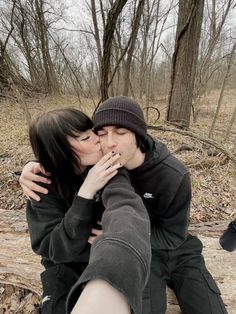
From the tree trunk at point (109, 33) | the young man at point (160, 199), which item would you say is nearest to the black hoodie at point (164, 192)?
the young man at point (160, 199)

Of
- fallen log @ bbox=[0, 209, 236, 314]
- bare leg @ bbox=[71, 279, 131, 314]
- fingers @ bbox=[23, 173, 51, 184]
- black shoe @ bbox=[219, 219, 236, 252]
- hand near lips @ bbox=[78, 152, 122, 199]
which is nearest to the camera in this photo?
bare leg @ bbox=[71, 279, 131, 314]

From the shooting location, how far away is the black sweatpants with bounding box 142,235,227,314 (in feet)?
5.24

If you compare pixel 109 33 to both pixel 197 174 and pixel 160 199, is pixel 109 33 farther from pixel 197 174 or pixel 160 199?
pixel 197 174

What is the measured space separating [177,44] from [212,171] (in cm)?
253

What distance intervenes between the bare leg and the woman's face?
0.77 meters

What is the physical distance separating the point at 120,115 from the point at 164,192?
563mm

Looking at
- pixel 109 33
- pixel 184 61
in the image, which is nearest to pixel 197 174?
pixel 184 61

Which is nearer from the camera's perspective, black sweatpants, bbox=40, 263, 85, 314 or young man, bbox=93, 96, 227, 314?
young man, bbox=93, 96, 227, 314

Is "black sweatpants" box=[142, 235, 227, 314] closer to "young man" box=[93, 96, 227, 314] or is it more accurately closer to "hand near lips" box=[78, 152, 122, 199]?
"young man" box=[93, 96, 227, 314]

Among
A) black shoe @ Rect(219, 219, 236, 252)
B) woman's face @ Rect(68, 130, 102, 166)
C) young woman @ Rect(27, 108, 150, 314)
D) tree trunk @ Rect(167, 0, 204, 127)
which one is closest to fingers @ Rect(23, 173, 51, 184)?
young woman @ Rect(27, 108, 150, 314)

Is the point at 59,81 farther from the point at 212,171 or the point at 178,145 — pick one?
the point at 212,171

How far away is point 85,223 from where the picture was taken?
1.33 meters

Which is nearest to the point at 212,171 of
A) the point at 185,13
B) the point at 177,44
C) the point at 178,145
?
the point at 178,145

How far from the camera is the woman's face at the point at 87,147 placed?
136 centimetres
